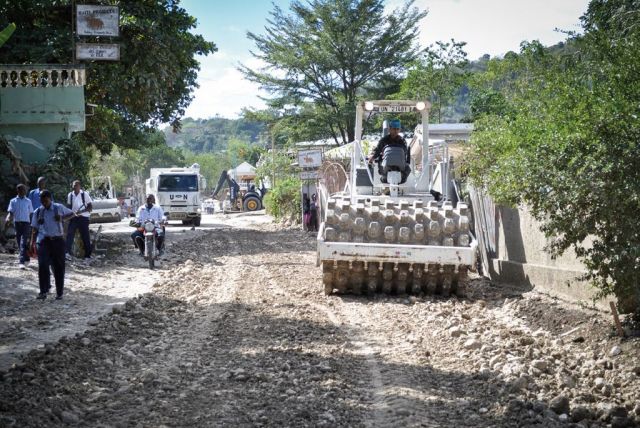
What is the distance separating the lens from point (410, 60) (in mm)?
38469

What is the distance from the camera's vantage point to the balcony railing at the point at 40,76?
23125 millimetres

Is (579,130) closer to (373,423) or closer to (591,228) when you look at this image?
(591,228)

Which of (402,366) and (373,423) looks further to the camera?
(402,366)

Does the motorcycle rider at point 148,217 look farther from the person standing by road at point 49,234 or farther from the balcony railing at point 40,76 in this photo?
the balcony railing at point 40,76

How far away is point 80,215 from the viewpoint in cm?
1762

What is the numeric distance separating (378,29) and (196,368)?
110 feet

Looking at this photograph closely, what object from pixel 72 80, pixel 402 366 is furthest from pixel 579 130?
pixel 72 80

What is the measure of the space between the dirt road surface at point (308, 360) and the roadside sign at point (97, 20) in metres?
11.6

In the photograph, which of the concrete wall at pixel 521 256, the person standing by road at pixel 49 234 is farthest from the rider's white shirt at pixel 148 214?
the concrete wall at pixel 521 256

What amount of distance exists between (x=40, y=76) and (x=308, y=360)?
18.3 metres

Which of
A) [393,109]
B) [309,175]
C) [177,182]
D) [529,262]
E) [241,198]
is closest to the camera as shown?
[529,262]

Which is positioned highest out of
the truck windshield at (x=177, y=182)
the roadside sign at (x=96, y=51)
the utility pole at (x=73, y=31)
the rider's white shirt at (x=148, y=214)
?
the utility pole at (x=73, y=31)

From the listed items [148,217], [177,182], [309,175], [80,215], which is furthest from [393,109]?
[177,182]

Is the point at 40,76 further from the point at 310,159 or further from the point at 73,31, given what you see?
the point at 310,159
